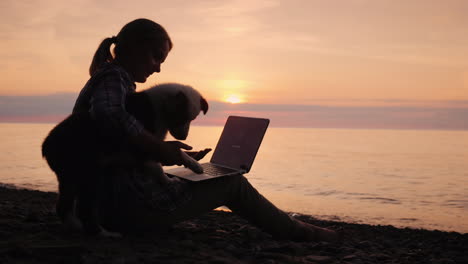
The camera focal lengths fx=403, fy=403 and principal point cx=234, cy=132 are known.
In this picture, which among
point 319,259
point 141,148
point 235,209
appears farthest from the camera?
point 235,209

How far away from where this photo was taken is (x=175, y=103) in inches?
126

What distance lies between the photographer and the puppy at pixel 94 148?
2746 mm

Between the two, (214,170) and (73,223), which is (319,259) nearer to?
A: (214,170)

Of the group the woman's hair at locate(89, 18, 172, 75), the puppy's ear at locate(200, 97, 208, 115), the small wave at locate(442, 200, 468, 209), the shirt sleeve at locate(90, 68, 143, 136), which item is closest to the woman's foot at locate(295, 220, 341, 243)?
the puppy's ear at locate(200, 97, 208, 115)

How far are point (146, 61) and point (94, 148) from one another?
78 centimetres

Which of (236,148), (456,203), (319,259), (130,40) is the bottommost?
(319,259)

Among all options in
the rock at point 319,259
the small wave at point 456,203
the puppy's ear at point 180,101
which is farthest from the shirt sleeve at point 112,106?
the small wave at point 456,203

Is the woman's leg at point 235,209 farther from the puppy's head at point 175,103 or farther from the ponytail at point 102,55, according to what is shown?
the ponytail at point 102,55

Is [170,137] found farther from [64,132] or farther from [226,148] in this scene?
[64,132]

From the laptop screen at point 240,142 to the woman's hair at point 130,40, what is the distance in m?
1.18

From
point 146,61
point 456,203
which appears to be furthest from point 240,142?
point 456,203

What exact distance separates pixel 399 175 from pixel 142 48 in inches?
709

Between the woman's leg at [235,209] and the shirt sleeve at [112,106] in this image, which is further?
the woman's leg at [235,209]

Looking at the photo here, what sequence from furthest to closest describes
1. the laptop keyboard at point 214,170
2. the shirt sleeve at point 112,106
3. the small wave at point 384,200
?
the small wave at point 384,200
the laptop keyboard at point 214,170
the shirt sleeve at point 112,106
